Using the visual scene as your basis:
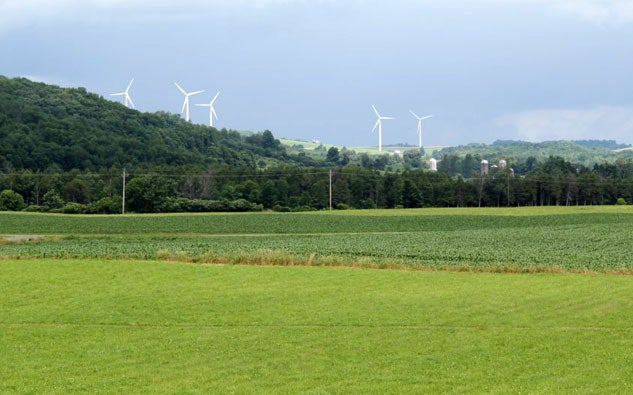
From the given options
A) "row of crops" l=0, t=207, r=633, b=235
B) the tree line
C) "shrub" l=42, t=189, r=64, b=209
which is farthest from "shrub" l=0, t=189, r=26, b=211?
"row of crops" l=0, t=207, r=633, b=235

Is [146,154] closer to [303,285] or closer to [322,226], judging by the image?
[322,226]

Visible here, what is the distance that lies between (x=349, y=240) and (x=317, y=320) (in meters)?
38.1

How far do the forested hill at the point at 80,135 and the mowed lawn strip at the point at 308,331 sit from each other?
11281cm

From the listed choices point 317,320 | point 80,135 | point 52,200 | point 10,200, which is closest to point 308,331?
point 317,320

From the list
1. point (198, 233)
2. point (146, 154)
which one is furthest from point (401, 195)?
point (198, 233)

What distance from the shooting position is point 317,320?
30688mm

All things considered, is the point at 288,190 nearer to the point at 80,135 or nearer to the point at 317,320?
the point at 80,135

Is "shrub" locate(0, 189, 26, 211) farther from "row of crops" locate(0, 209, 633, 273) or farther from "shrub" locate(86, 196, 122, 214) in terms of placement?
"row of crops" locate(0, 209, 633, 273)

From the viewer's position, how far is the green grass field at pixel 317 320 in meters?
22.7

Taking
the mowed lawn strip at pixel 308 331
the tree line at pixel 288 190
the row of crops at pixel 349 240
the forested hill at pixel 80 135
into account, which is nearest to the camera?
the mowed lawn strip at pixel 308 331

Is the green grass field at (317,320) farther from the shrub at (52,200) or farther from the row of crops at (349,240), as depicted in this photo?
the shrub at (52,200)

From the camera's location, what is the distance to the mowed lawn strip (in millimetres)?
22531

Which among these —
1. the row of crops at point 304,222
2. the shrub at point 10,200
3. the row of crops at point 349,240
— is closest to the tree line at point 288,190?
the shrub at point 10,200

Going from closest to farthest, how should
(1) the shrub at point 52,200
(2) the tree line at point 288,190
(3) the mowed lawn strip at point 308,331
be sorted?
(3) the mowed lawn strip at point 308,331
(2) the tree line at point 288,190
(1) the shrub at point 52,200
